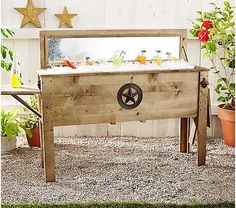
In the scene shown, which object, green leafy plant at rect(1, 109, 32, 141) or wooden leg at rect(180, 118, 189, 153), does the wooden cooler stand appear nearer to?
wooden leg at rect(180, 118, 189, 153)

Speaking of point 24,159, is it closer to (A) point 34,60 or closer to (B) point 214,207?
(A) point 34,60

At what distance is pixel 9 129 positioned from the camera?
3.94m

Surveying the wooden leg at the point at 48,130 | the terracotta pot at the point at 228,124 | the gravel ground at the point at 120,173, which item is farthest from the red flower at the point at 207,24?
the wooden leg at the point at 48,130

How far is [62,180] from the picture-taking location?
11.3 feet

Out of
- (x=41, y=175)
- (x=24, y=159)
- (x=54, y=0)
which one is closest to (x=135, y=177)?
(x=41, y=175)

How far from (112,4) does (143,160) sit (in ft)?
4.46

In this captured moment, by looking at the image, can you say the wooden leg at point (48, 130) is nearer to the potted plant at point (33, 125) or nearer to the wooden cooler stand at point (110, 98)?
the wooden cooler stand at point (110, 98)

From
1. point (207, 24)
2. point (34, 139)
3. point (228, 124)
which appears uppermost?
point (207, 24)

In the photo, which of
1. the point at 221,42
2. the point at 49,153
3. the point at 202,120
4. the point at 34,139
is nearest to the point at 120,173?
the point at 49,153

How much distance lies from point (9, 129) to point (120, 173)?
3.17 feet

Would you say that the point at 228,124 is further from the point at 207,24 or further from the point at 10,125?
the point at 10,125

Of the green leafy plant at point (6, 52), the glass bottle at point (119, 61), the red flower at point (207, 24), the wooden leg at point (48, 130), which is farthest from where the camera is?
the red flower at point (207, 24)

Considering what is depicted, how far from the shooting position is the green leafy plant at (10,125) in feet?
13.0

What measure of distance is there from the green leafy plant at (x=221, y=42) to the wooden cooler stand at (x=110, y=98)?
0.61 meters
